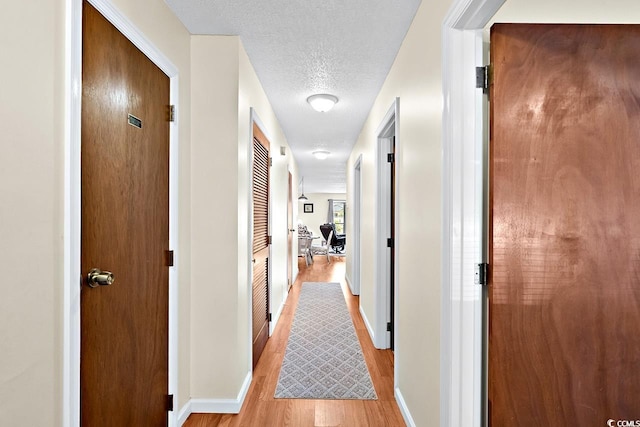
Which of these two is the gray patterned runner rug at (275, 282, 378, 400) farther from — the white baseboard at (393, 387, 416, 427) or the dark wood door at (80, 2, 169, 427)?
the dark wood door at (80, 2, 169, 427)

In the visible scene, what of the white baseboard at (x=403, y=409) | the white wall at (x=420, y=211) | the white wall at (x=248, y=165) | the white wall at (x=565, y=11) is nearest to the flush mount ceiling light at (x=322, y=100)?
the white wall at (x=248, y=165)

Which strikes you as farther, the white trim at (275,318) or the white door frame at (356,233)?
the white door frame at (356,233)

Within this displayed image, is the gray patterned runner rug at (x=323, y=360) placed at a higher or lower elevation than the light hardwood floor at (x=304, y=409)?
higher

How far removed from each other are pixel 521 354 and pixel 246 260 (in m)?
1.70

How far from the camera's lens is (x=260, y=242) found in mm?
2945

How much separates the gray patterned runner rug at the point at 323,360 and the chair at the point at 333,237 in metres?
5.04

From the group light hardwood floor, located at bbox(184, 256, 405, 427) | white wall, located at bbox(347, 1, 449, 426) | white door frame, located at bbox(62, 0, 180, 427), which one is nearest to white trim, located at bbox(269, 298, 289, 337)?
light hardwood floor, located at bbox(184, 256, 405, 427)

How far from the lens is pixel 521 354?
1237 mm

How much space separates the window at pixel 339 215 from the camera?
13.3m

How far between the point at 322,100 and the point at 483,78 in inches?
77.1

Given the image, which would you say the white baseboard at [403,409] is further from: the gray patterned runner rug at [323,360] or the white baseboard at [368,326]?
the white baseboard at [368,326]

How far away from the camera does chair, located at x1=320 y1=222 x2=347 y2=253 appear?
9480mm

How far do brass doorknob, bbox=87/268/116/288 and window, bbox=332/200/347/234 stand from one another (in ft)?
39.5

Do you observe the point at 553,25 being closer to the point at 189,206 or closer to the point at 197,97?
the point at 197,97
